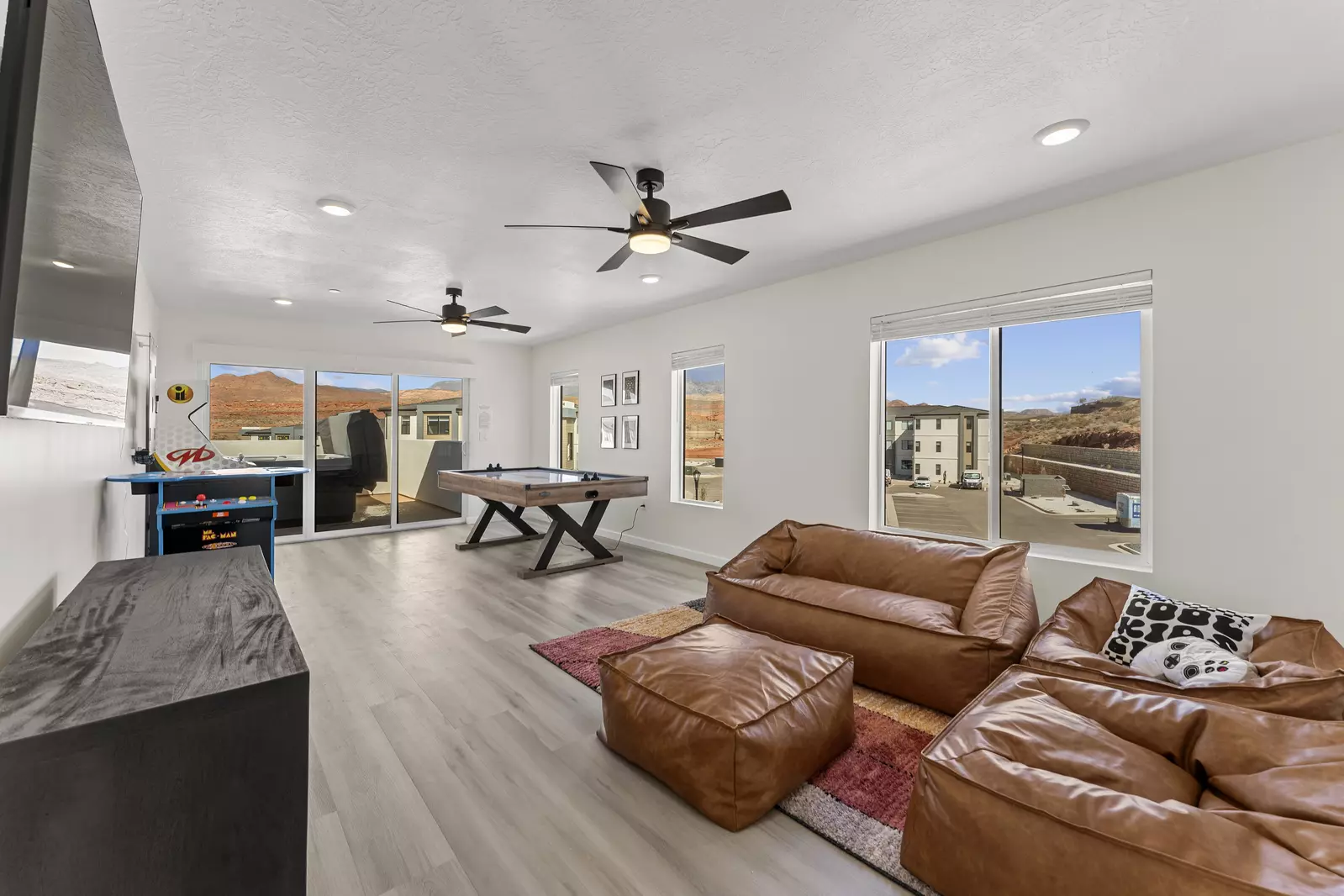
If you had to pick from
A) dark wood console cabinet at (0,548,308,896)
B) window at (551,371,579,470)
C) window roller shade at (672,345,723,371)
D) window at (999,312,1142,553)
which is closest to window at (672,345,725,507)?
window roller shade at (672,345,723,371)

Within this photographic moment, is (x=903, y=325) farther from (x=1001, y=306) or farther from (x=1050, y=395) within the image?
(x=1050, y=395)

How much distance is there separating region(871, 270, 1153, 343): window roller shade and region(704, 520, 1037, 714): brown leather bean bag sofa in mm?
1409

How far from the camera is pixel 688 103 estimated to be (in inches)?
85.0

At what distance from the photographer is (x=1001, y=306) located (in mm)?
3455

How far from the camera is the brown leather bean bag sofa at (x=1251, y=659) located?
1.70m

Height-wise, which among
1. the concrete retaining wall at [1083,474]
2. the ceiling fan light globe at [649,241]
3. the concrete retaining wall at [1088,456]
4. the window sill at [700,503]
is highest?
the ceiling fan light globe at [649,241]

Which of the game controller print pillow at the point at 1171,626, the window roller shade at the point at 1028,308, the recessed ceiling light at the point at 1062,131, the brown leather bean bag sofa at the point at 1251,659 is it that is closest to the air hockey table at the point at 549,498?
the window roller shade at the point at 1028,308

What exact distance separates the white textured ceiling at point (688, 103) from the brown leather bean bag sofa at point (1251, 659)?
202 centimetres

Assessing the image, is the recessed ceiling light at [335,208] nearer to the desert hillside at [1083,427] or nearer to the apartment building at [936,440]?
the apartment building at [936,440]

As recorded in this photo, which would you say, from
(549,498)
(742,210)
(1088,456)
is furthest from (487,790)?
(1088,456)

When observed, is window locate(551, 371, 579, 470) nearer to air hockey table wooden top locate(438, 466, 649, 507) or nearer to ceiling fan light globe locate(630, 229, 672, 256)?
air hockey table wooden top locate(438, 466, 649, 507)

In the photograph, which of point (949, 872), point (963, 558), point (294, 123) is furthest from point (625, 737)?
point (294, 123)

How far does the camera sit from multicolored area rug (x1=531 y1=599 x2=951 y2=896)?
65.7 inches

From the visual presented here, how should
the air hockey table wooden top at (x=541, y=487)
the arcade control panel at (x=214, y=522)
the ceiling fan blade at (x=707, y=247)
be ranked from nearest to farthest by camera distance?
the ceiling fan blade at (x=707, y=247)
the arcade control panel at (x=214, y=522)
the air hockey table wooden top at (x=541, y=487)
